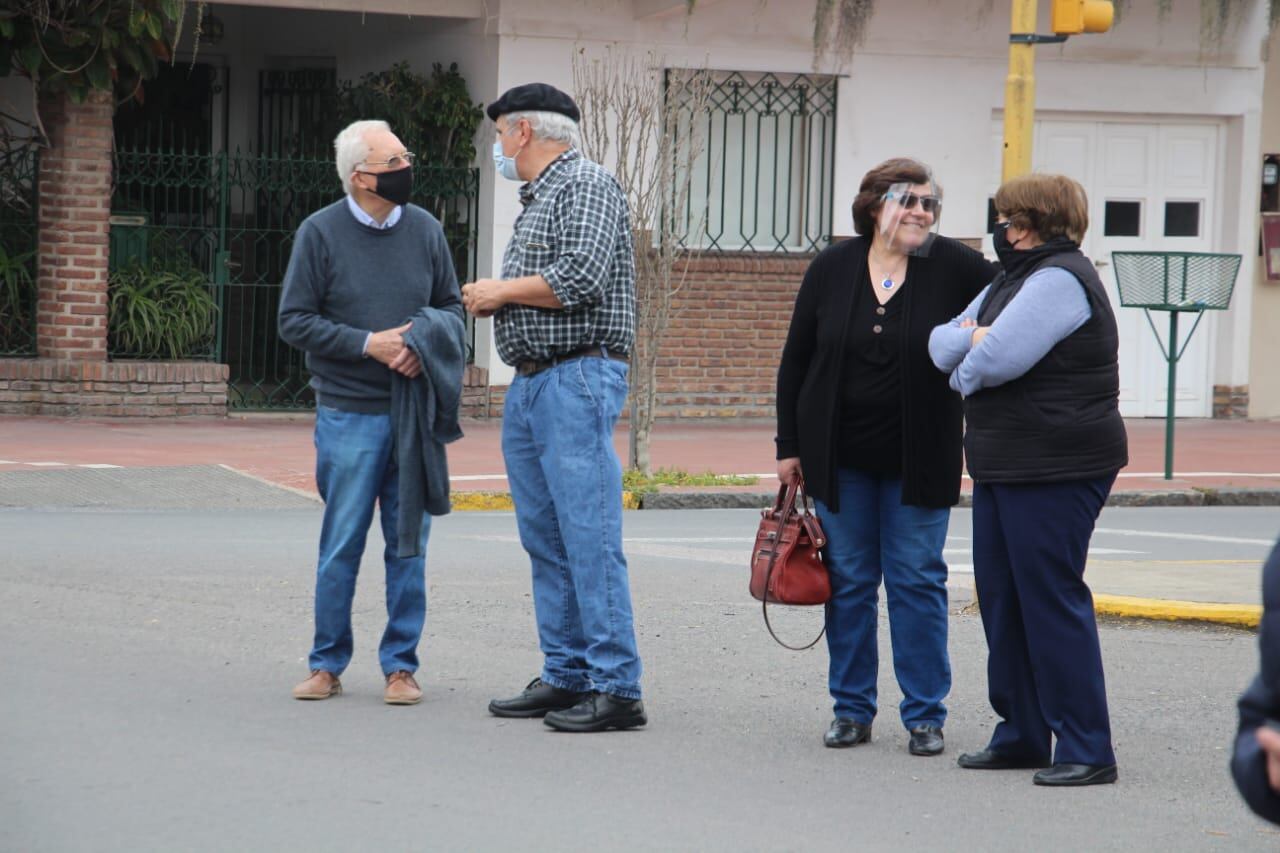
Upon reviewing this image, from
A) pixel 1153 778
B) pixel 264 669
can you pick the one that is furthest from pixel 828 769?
pixel 264 669

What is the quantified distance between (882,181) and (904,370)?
0.57 m

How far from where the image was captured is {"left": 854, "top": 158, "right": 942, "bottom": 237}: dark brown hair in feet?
19.8

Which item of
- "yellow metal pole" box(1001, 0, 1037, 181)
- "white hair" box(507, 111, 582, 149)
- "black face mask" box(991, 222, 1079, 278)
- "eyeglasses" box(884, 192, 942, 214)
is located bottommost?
"black face mask" box(991, 222, 1079, 278)

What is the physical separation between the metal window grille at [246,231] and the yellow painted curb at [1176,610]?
393 inches

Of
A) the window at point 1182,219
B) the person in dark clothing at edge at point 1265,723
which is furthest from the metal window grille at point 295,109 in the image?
the person in dark clothing at edge at point 1265,723

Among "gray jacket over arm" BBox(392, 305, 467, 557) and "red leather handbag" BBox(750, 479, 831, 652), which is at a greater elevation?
"gray jacket over arm" BBox(392, 305, 467, 557)

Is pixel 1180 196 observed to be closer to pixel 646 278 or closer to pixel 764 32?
pixel 764 32

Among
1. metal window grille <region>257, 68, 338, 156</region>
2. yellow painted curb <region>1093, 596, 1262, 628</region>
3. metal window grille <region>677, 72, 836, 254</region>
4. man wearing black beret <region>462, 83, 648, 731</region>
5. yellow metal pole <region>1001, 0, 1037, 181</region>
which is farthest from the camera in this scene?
metal window grille <region>257, 68, 338, 156</region>

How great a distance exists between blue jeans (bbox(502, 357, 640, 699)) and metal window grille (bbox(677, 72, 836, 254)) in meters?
12.3

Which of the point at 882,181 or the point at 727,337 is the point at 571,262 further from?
the point at 727,337

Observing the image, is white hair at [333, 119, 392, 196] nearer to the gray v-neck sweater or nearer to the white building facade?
the gray v-neck sweater

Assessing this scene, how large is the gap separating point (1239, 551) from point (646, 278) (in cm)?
469

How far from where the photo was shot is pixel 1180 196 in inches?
786

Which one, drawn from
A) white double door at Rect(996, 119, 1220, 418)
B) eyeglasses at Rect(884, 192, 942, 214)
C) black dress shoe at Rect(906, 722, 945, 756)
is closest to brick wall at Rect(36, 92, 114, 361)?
white double door at Rect(996, 119, 1220, 418)
